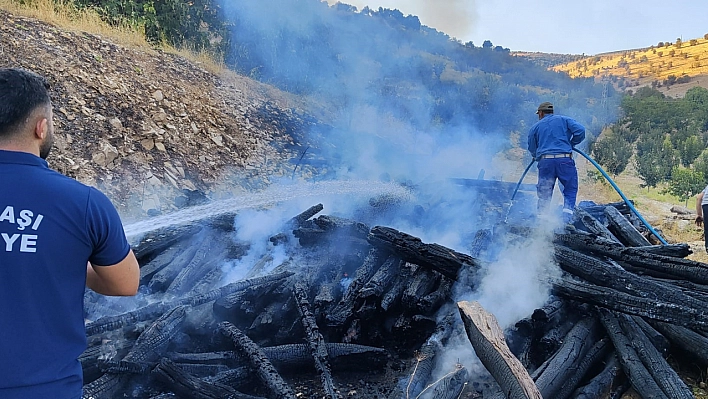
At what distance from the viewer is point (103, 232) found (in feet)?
5.60

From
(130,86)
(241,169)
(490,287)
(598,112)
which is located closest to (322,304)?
(490,287)

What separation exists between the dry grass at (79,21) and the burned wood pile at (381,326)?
26.6 feet

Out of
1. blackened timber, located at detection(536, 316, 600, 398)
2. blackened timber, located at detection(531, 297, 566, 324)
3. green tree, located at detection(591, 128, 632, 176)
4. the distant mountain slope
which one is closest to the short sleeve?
blackened timber, located at detection(536, 316, 600, 398)

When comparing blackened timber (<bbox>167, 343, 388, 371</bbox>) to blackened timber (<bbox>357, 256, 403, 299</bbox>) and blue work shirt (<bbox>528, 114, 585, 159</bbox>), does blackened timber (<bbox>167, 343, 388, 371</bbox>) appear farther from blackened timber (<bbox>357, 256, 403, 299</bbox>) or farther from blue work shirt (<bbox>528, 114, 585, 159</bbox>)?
blue work shirt (<bbox>528, 114, 585, 159</bbox>)

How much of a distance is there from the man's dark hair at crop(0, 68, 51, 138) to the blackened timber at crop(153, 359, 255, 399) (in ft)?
6.50

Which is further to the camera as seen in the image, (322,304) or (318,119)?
(318,119)

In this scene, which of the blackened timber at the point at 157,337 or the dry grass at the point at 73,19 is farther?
the dry grass at the point at 73,19

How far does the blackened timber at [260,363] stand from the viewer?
3.16 meters

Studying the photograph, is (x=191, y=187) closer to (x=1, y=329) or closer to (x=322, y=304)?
(x=322, y=304)

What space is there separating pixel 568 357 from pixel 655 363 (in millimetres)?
625

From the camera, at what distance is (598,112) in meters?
26.9

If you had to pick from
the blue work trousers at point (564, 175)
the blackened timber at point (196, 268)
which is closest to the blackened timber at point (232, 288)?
the blackened timber at point (196, 268)

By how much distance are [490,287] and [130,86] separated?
28.4ft

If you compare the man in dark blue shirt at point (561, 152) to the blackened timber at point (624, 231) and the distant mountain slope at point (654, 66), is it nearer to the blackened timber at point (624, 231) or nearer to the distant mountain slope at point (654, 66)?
the blackened timber at point (624, 231)
